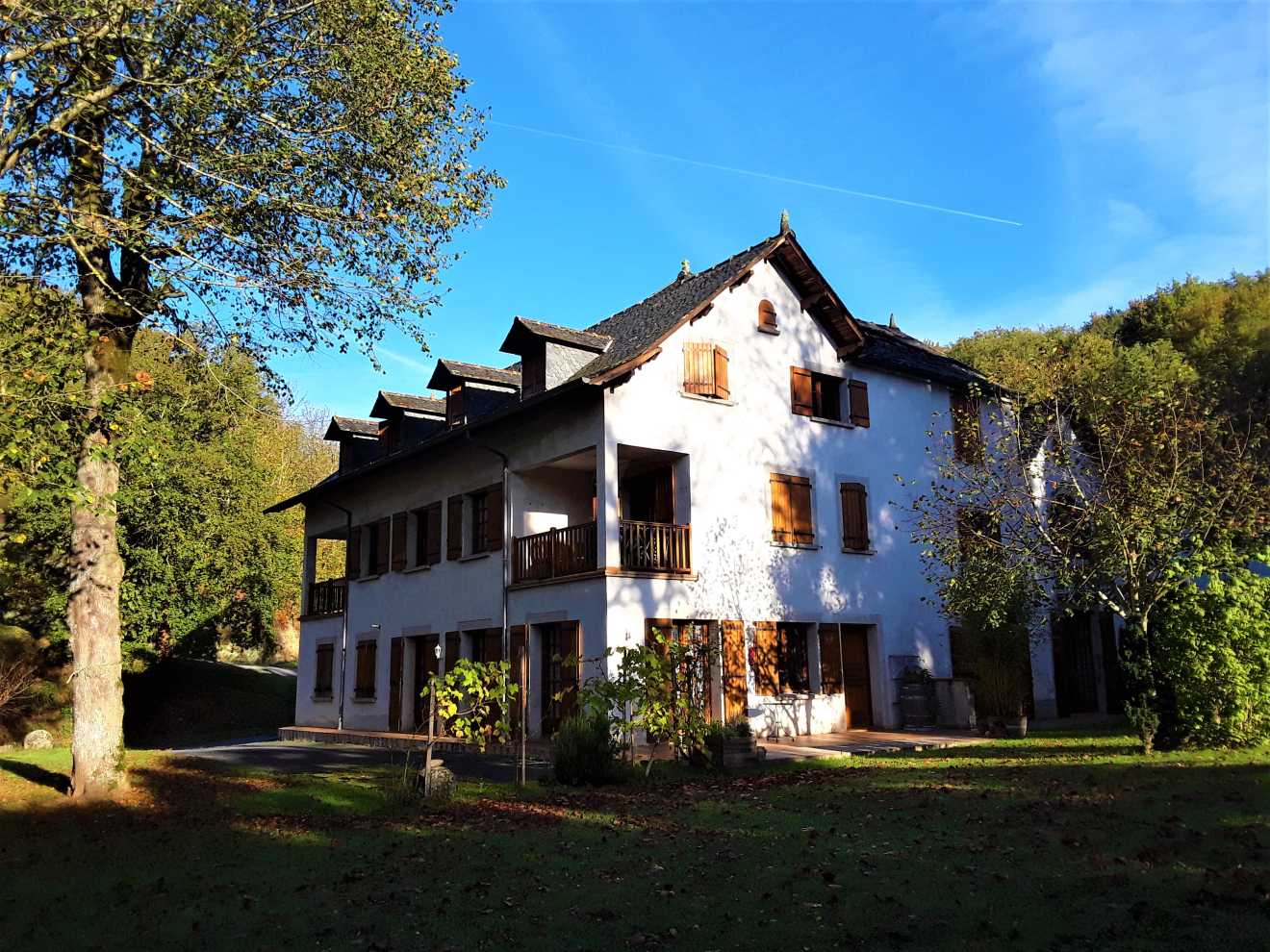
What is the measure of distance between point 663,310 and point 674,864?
14373 millimetres

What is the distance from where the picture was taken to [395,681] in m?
22.2

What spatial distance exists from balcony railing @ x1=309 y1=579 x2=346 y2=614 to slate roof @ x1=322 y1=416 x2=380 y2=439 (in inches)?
158

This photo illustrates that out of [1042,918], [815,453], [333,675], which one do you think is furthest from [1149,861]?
[333,675]

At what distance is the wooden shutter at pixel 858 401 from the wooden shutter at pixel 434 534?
9290 mm

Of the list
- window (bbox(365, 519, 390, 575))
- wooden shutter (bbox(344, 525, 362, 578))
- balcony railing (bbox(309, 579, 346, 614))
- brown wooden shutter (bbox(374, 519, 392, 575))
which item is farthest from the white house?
balcony railing (bbox(309, 579, 346, 614))

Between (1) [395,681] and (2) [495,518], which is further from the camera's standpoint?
(1) [395,681]

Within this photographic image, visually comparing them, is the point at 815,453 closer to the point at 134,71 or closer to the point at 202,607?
the point at 134,71

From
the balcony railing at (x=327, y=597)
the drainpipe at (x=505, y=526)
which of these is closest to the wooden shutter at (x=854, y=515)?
the drainpipe at (x=505, y=526)

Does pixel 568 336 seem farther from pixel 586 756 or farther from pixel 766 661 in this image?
pixel 586 756

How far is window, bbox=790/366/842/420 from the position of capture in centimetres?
1970

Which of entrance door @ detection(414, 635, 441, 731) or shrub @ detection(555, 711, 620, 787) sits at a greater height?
entrance door @ detection(414, 635, 441, 731)

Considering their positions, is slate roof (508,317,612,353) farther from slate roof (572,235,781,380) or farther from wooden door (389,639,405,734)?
wooden door (389,639,405,734)

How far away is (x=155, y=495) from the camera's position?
95.2ft

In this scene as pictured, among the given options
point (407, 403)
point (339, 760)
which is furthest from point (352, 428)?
point (339, 760)
